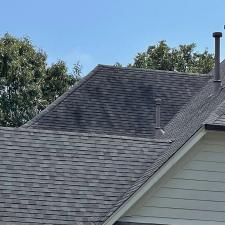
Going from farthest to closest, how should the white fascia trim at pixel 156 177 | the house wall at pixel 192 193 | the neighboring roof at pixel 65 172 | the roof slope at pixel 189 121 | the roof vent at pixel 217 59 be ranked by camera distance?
the roof vent at pixel 217 59, the roof slope at pixel 189 121, the house wall at pixel 192 193, the neighboring roof at pixel 65 172, the white fascia trim at pixel 156 177

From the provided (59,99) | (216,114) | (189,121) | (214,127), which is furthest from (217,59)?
(214,127)

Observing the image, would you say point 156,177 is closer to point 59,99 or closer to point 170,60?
point 59,99

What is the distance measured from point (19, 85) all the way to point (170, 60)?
344 inches

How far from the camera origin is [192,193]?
1312 centimetres

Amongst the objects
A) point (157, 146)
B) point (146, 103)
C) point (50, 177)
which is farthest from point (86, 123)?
point (50, 177)

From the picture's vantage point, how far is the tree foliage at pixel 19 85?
41594mm

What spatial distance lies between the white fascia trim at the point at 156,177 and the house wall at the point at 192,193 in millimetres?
174

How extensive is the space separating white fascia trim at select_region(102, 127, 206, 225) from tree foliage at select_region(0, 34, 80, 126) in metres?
28.5

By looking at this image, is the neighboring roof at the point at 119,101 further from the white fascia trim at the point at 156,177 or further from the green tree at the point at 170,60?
the green tree at the point at 170,60

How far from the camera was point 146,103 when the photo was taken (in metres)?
20.8

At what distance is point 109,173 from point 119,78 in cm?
810

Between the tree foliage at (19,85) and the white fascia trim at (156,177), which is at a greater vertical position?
the tree foliage at (19,85)

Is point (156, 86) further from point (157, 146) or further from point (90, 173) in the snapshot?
point (90, 173)

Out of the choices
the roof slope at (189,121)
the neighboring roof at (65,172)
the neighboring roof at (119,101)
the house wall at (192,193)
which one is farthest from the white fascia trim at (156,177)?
the neighboring roof at (119,101)
